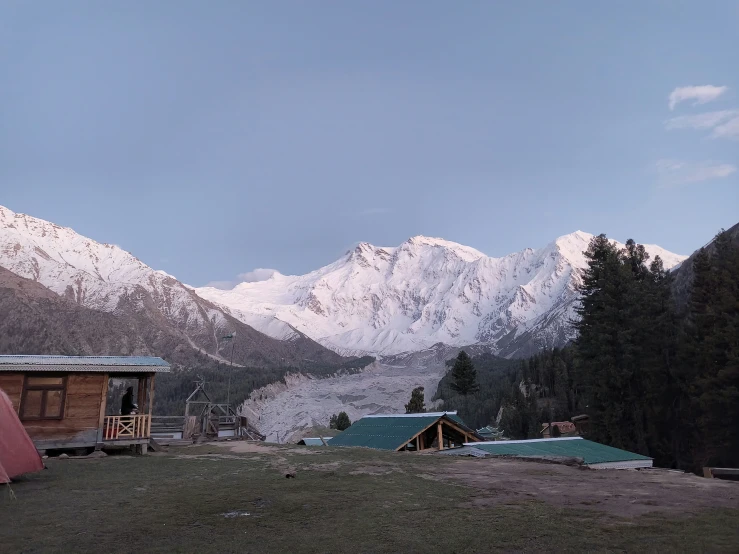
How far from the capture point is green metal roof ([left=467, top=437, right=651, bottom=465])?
20.3 metres

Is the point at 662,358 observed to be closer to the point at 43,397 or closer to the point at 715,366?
the point at 715,366

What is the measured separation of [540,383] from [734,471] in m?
79.4

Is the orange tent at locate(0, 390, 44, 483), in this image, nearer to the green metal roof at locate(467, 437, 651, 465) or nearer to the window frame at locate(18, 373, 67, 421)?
the window frame at locate(18, 373, 67, 421)

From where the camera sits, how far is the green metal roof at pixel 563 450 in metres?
20.3

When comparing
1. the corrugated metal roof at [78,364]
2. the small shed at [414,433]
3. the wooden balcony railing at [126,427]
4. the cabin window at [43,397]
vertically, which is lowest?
the small shed at [414,433]

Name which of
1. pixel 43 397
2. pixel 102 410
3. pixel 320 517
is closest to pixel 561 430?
pixel 102 410

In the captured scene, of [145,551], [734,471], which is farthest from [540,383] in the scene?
[145,551]

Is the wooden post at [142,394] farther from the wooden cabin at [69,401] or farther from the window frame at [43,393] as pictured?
the window frame at [43,393]

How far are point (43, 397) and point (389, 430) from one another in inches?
656

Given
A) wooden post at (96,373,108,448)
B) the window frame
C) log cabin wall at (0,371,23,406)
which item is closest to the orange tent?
wooden post at (96,373,108,448)

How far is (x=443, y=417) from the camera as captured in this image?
27.0 m

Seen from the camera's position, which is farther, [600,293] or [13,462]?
[600,293]

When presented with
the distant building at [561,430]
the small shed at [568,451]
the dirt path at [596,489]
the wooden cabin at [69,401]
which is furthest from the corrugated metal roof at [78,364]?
the distant building at [561,430]

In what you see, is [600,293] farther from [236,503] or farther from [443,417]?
[236,503]
